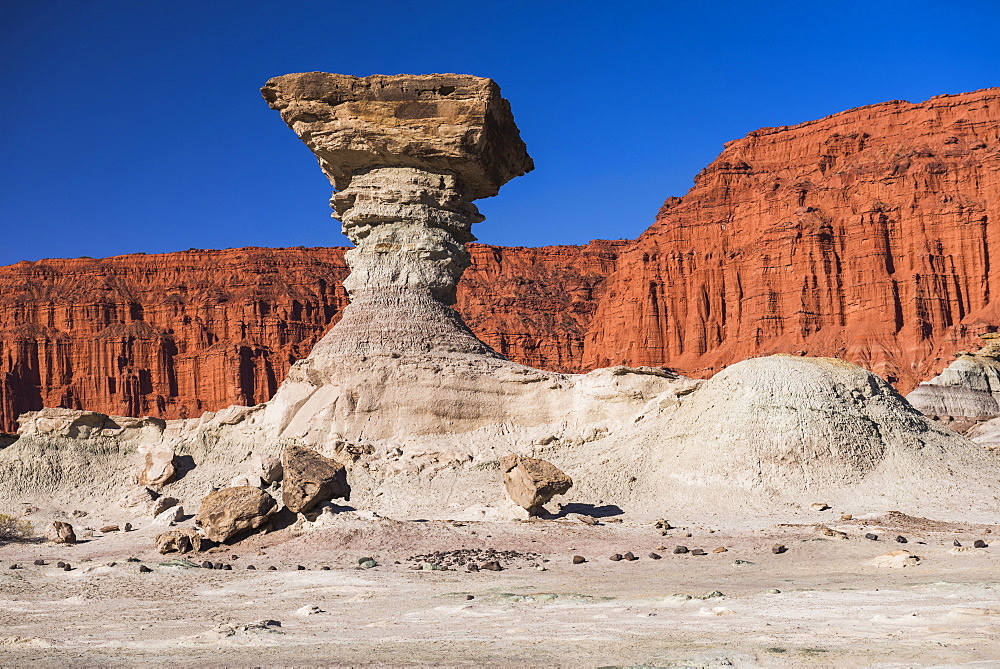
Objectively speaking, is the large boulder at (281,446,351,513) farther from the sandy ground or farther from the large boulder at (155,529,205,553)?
the large boulder at (155,529,205,553)

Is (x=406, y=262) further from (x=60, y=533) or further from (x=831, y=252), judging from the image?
(x=831, y=252)

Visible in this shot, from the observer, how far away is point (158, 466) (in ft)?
66.9

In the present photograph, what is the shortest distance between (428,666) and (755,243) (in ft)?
304

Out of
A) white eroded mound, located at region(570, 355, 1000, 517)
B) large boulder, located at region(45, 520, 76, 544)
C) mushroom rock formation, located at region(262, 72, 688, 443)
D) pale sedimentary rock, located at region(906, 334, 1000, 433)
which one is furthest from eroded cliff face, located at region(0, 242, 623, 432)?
large boulder, located at region(45, 520, 76, 544)

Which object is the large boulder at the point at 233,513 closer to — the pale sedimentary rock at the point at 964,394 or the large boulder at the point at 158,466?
the large boulder at the point at 158,466

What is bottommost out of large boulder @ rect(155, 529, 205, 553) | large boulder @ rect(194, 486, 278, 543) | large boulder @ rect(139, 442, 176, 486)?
Answer: large boulder @ rect(155, 529, 205, 553)

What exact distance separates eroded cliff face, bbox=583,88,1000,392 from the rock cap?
57.4 meters

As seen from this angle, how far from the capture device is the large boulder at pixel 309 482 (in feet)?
49.3

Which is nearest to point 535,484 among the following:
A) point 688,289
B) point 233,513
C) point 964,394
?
point 233,513

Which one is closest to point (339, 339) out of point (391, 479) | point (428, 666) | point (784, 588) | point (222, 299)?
point (391, 479)

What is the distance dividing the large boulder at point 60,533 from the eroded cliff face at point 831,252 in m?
65.6

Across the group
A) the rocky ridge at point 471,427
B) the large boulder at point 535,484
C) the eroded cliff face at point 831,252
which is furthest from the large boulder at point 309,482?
the eroded cliff face at point 831,252

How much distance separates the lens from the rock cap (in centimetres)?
2247

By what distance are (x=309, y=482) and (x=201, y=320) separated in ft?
368
